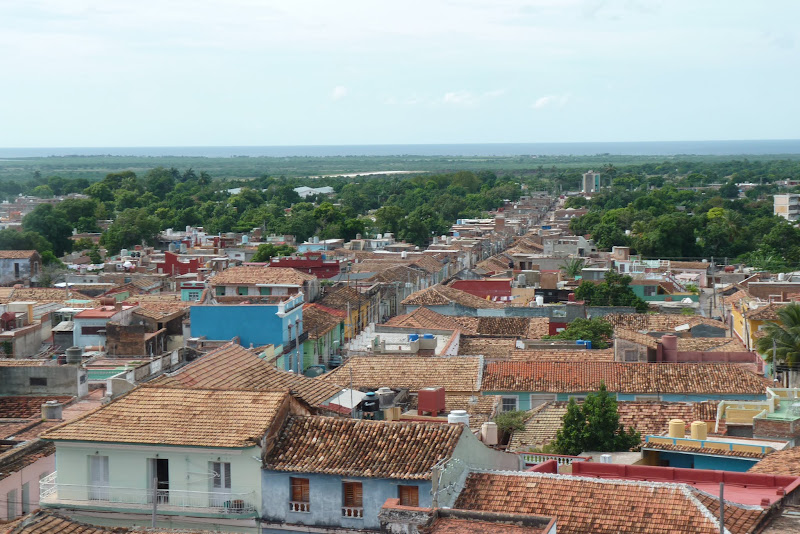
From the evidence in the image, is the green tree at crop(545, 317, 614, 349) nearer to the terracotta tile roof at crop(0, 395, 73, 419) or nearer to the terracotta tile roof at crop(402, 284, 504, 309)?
the terracotta tile roof at crop(402, 284, 504, 309)

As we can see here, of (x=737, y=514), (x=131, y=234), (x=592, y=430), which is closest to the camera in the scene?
(x=737, y=514)

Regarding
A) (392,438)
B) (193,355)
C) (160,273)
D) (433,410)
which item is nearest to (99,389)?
(193,355)

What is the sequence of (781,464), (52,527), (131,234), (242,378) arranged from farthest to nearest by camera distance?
(131,234) < (242,378) < (781,464) < (52,527)

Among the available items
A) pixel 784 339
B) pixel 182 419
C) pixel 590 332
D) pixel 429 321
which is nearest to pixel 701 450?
pixel 182 419

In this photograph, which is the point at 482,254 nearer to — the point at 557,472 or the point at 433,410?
the point at 433,410

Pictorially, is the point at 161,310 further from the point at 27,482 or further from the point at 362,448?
the point at 362,448

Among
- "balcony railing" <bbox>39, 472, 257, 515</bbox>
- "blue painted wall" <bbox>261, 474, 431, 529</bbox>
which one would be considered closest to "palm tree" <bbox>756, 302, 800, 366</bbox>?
"blue painted wall" <bbox>261, 474, 431, 529</bbox>
